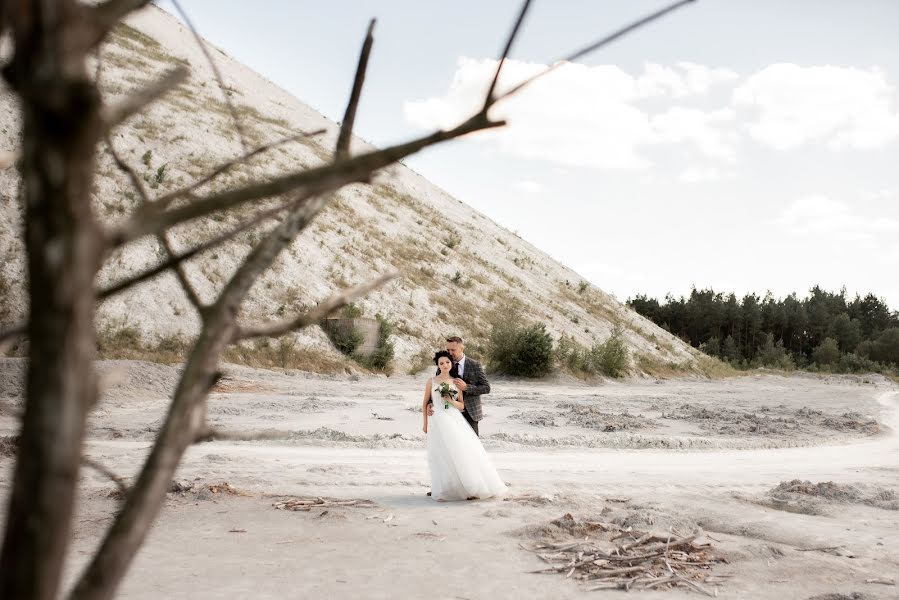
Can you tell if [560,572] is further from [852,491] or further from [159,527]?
[852,491]

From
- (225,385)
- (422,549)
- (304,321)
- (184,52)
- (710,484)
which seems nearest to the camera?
(304,321)

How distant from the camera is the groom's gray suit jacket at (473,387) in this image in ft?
33.8

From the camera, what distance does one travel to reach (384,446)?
14461 mm

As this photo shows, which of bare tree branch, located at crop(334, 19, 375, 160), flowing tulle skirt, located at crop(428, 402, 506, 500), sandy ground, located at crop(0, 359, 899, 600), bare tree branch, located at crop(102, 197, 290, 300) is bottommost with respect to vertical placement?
sandy ground, located at crop(0, 359, 899, 600)

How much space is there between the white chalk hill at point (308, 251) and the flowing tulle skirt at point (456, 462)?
877 inches

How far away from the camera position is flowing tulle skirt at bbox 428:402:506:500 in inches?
366

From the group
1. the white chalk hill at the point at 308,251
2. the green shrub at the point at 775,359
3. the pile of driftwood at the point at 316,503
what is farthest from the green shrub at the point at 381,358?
the green shrub at the point at 775,359

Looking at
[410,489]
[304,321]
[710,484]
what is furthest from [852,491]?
[304,321]

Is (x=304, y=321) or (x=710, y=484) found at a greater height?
(x=304, y=321)

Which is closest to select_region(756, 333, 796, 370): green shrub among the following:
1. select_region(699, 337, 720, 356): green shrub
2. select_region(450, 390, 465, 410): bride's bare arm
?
select_region(699, 337, 720, 356): green shrub

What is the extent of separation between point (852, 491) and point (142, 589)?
8416mm

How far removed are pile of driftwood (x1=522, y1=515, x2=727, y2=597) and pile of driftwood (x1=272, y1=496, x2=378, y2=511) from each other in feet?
7.85

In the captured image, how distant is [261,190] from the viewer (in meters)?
0.97

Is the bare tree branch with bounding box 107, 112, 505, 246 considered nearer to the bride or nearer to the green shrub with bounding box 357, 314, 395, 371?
the bride
